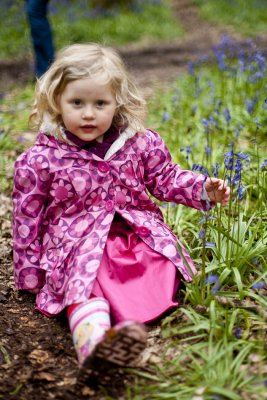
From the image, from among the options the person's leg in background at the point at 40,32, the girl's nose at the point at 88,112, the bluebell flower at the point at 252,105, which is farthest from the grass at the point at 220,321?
the person's leg in background at the point at 40,32

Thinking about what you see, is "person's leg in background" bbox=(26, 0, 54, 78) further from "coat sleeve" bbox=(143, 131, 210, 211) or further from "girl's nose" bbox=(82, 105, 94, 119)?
"girl's nose" bbox=(82, 105, 94, 119)

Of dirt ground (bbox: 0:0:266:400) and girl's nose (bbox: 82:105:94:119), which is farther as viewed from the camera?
girl's nose (bbox: 82:105:94:119)

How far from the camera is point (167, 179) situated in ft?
8.87

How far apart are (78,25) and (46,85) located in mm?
10277

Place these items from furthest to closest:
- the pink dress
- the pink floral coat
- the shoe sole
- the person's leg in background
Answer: the person's leg in background < the pink floral coat < the pink dress < the shoe sole

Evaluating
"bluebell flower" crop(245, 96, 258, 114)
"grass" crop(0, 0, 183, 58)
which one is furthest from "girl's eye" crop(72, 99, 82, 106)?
"grass" crop(0, 0, 183, 58)

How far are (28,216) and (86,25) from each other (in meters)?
10.7

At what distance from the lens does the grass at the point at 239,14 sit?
14281 mm

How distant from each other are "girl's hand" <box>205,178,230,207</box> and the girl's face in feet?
1.92

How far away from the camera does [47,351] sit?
7.59 ft

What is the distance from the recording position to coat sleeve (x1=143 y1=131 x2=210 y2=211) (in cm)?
262

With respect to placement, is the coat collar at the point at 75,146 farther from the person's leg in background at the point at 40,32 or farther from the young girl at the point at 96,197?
the person's leg in background at the point at 40,32

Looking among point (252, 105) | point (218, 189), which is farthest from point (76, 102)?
point (252, 105)

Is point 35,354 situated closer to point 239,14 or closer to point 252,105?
point 252,105
